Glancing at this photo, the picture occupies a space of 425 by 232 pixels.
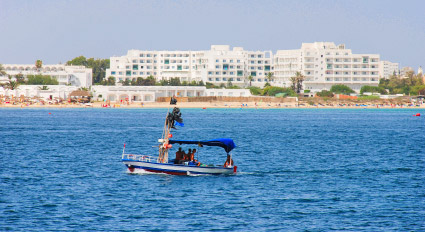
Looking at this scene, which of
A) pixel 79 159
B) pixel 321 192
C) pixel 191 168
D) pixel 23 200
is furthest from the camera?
pixel 79 159

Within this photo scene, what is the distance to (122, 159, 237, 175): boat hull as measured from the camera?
44000 mm

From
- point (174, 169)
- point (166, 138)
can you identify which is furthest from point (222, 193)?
point (166, 138)

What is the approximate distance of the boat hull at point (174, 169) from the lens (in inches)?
1732

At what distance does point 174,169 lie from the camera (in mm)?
44125

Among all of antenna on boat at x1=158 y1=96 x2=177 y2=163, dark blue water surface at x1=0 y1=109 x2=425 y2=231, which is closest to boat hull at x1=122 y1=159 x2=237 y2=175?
dark blue water surface at x1=0 y1=109 x2=425 y2=231

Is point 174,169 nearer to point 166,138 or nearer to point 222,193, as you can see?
point 166,138

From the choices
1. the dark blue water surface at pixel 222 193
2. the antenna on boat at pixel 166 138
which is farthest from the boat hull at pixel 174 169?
the antenna on boat at pixel 166 138

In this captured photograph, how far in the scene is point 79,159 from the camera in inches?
2260

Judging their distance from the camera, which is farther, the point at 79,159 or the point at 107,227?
the point at 79,159

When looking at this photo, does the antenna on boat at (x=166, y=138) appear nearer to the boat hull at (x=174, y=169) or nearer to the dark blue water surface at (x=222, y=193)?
the boat hull at (x=174, y=169)

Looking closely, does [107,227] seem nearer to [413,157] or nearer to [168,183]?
[168,183]

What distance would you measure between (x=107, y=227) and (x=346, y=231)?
1105cm

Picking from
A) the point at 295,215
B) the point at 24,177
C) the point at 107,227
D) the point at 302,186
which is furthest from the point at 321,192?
the point at 24,177

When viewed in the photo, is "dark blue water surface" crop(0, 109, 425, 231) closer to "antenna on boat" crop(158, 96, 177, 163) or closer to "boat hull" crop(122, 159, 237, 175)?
"boat hull" crop(122, 159, 237, 175)
